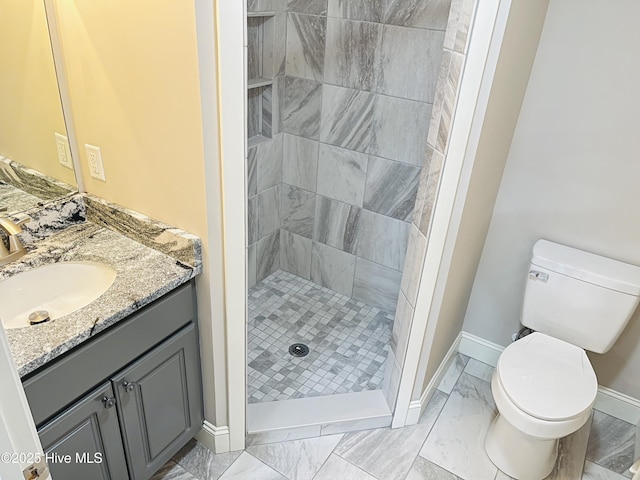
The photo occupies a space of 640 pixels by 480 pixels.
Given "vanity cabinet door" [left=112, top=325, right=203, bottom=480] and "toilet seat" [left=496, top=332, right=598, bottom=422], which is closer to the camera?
"vanity cabinet door" [left=112, top=325, right=203, bottom=480]

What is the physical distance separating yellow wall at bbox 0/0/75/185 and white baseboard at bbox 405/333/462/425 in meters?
1.75

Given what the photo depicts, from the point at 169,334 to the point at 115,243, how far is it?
1.21 feet

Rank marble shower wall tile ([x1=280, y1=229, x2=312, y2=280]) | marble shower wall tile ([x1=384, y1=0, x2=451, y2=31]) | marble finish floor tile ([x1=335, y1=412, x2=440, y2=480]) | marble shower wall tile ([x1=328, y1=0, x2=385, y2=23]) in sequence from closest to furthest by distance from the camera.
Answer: marble finish floor tile ([x1=335, y1=412, x2=440, y2=480]), marble shower wall tile ([x1=384, y1=0, x2=451, y2=31]), marble shower wall tile ([x1=328, y1=0, x2=385, y2=23]), marble shower wall tile ([x1=280, y1=229, x2=312, y2=280])

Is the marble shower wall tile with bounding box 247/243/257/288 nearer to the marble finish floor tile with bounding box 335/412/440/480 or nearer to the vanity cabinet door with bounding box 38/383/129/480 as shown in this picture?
the marble finish floor tile with bounding box 335/412/440/480

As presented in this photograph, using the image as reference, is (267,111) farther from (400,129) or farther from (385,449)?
(385,449)

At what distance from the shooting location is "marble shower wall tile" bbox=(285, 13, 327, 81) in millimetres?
2508

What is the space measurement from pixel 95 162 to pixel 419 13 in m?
1.53

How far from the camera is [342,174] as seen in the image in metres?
2.76

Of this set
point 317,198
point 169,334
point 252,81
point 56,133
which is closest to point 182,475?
point 169,334

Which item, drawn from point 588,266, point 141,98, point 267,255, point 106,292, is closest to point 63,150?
point 141,98

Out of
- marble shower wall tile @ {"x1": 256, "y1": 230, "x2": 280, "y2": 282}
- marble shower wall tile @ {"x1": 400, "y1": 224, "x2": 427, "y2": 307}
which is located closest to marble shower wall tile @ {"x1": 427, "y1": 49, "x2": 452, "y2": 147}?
marble shower wall tile @ {"x1": 400, "y1": 224, "x2": 427, "y2": 307}

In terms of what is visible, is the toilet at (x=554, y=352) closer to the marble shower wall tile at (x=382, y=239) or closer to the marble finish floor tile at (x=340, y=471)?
the marble finish floor tile at (x=340, y=471)

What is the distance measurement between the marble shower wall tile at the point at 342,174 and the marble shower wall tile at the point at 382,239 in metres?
0.12

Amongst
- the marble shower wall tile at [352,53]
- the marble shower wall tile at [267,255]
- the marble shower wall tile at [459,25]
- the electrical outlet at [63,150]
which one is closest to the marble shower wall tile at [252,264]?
the marble shower wall tile at [267,255]
